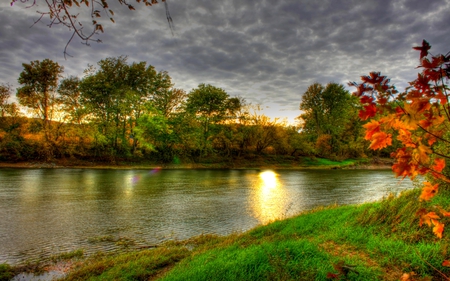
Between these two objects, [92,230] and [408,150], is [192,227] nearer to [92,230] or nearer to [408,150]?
[92,230]

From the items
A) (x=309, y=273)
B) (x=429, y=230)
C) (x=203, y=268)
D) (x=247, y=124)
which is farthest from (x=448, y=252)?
(x=247, y=124)

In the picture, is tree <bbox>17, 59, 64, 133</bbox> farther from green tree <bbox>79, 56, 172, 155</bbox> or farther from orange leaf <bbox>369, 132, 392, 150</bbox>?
orange leaf <bbox>369, 132, 392, 150</bbox>

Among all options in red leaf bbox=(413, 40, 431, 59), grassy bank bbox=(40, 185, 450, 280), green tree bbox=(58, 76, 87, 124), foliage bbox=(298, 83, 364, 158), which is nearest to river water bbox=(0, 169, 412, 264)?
grassy bank bbox=(40, 185, 450, 280)

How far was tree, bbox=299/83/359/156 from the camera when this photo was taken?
5259 cm

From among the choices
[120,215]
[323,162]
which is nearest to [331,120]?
[323,162]

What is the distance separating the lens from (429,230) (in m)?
4.52

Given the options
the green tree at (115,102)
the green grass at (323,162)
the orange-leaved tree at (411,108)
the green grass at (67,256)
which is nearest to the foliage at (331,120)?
the green grass at (323,162)

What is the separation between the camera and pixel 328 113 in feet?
182

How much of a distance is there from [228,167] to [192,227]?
31572mm

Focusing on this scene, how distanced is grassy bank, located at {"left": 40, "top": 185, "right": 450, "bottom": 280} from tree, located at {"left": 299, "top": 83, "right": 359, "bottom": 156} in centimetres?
4793

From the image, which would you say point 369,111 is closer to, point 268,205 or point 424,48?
point 424,48

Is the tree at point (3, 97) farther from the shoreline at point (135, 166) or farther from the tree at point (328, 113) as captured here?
the tree at point (328, 113)

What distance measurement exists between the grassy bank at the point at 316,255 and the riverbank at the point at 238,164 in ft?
104

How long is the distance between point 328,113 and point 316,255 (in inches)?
2217
